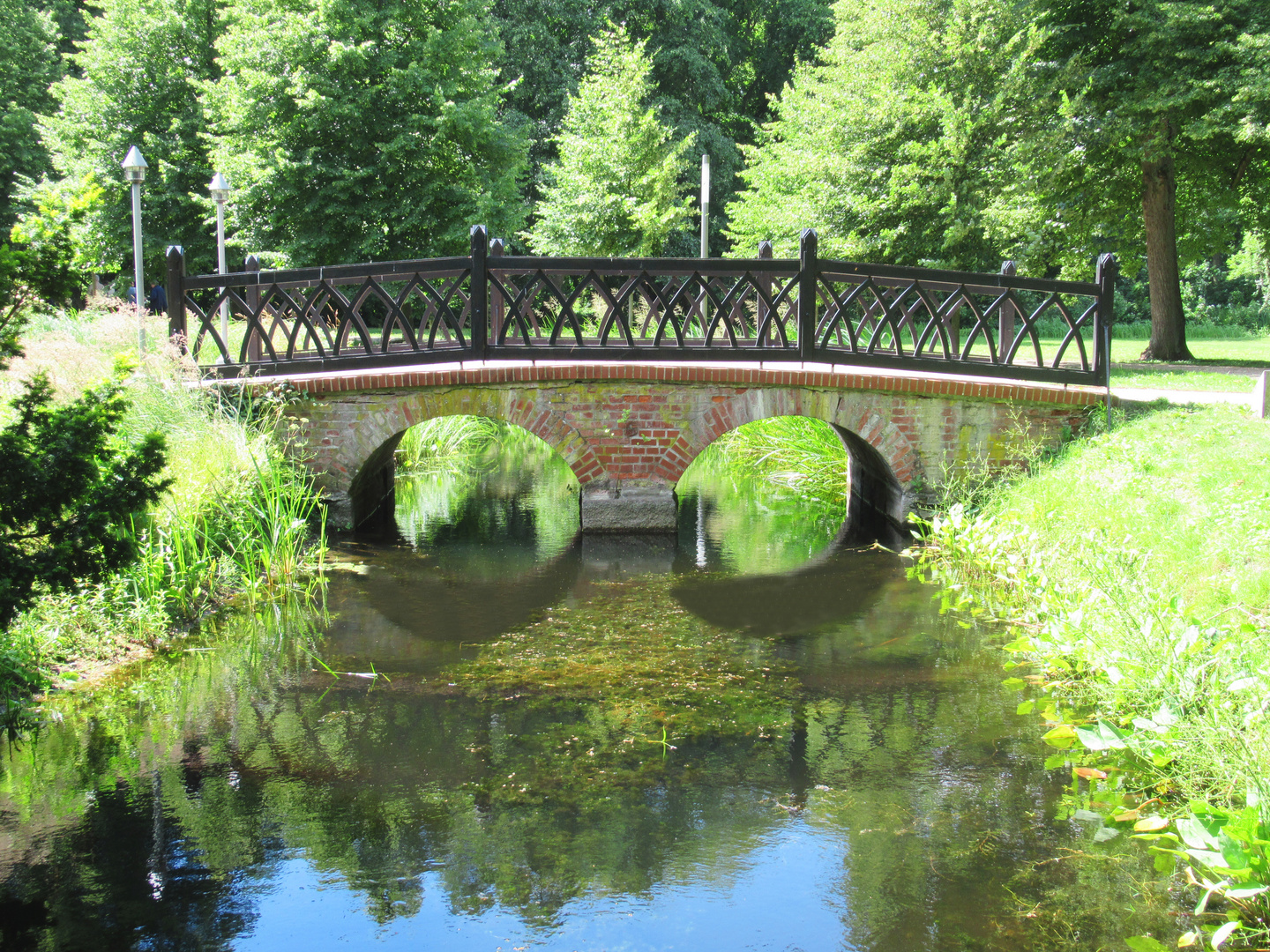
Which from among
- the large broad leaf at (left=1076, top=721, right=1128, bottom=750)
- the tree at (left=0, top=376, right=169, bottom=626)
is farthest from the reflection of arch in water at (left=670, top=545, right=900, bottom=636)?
the tree at (left=0, top=376, right=169, bottom=626)

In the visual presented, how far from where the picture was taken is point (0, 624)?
13.5 ft

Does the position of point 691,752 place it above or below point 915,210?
below

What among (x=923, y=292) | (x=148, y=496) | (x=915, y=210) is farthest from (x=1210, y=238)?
(x=148, y=496)

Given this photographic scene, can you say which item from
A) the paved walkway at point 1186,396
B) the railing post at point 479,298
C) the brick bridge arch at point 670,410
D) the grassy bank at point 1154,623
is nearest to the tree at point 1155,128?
the paved walkway at point 1186,396

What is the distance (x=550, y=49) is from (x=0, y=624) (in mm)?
28828

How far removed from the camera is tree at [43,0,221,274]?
2489 centimetres

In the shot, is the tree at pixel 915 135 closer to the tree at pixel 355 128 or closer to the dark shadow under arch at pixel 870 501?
the dark shadow under arch at pixel 870 501

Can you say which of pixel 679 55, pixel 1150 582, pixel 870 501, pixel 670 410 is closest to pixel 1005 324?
pixel 870 501

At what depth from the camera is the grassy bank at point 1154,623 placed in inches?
169

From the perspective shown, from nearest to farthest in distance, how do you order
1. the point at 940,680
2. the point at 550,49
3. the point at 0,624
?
1. the point at 0,624
2. the point at 940,680
3. the point at 550,49

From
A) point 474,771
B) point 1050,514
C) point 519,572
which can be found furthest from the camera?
point 519,572

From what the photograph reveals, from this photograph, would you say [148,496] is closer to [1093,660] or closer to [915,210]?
[1093,660]

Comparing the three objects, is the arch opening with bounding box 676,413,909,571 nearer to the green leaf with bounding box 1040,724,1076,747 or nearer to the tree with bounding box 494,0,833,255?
the green leaf with bounding box 1040,724,1076,747

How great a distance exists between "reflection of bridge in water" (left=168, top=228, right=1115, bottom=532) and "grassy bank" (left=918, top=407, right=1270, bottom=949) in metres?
0.97
